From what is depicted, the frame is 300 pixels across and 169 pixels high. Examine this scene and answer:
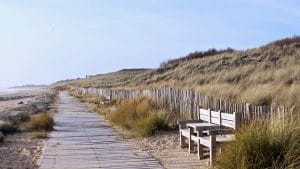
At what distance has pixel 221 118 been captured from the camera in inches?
447

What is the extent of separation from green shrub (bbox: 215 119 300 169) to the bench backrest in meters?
2.14

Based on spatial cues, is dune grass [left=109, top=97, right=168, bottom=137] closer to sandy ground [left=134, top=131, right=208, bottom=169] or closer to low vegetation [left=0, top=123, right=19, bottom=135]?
sandy ground [left=134, top=131, right=208, bottom=169]

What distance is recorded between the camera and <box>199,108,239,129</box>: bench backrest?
10.5 metres

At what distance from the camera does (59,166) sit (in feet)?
35.1

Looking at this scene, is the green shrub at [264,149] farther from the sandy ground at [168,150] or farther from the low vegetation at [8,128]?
the low vegetation at [8,128]

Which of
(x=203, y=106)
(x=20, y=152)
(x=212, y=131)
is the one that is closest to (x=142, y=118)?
(x=203, y=106)

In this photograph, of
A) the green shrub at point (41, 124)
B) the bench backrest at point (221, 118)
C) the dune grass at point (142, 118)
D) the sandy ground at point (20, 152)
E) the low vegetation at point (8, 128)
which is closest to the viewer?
the bench backrest at point (221, 118)

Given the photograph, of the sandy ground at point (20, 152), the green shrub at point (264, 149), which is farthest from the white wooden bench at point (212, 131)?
the sandy ground at point (20, 152)

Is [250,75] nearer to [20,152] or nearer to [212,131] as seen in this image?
[20,152]

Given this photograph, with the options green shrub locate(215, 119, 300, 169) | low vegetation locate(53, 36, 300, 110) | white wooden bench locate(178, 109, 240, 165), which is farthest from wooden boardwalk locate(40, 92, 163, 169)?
low vegetation locate(53, 36, 300, 110)

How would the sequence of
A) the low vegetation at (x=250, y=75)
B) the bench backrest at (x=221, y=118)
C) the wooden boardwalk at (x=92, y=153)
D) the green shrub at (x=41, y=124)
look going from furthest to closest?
the green shrub at (x=41, y=124) → the low vegetation at (x=250, y=75) → the wooden boardwalk at (x=92, y=153) → the bench backrest at (x=221, y=118)

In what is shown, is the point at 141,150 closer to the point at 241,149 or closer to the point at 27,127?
the point at 241,149

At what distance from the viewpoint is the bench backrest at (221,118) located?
34.4 ft

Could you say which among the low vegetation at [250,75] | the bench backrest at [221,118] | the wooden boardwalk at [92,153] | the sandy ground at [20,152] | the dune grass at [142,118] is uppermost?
the low vegetation at [250,75]
